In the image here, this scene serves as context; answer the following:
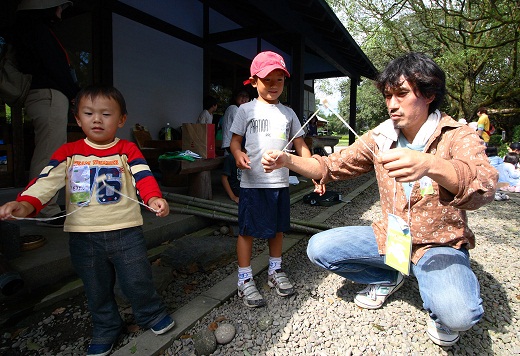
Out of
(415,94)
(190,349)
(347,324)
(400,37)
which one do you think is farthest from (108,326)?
(400,37)

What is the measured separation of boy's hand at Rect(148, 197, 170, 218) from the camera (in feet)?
5.50

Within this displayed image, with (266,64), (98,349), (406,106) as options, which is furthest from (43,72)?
(406,106)

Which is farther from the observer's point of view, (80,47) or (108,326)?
(80,47)

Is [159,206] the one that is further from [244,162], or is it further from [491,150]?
[491,150]

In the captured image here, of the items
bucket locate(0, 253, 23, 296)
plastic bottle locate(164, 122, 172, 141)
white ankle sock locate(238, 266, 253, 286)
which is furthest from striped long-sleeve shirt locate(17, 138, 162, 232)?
plastic bottle locate(164, 122, 172, 141)

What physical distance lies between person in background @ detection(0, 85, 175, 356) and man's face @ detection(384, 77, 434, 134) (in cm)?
Result: 142

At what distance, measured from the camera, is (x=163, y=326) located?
192 centimetres

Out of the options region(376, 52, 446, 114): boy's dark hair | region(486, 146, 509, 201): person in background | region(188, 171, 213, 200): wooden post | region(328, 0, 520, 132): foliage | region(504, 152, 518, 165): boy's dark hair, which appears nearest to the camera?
region(376, 52, 446, 114): boy's dark hair

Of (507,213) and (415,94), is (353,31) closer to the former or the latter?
(507,213)

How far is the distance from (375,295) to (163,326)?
1447 mm

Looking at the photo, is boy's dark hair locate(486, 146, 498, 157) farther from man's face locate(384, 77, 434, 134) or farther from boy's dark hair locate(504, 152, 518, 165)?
man's face locate(384, 77, 434, 134)

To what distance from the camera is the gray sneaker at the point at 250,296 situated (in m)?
2.26

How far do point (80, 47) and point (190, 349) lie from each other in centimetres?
485

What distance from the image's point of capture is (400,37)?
673 inches
